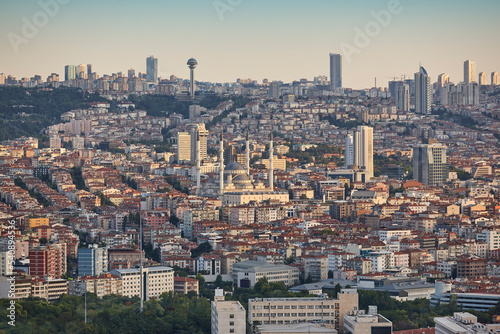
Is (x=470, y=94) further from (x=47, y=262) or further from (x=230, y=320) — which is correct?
(x=230, y=320)

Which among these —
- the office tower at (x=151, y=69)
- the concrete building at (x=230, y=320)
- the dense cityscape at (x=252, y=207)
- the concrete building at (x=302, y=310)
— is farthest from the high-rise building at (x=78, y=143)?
the concrete building at (x=230, y=320)

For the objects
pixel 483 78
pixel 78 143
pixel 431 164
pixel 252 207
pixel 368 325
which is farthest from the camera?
pixel 483 78

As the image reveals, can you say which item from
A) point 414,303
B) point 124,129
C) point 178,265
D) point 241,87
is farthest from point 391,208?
point 241,87

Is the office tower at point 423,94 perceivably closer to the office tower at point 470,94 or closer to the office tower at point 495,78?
the office tower at point 470,94

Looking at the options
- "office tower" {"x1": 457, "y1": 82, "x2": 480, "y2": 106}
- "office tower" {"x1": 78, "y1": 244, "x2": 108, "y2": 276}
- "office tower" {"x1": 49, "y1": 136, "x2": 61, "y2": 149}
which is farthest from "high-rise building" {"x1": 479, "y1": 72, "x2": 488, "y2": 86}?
"office tower" {"x1": 78, "y1": 244, "x2": 108, "y2": 276}

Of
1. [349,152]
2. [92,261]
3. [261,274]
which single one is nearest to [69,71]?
[349,152]

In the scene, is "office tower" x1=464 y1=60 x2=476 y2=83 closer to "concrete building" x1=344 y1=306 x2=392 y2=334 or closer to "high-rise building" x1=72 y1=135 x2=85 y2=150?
"high-rise building" x1=72 y1=135 x2=85 y2=150
